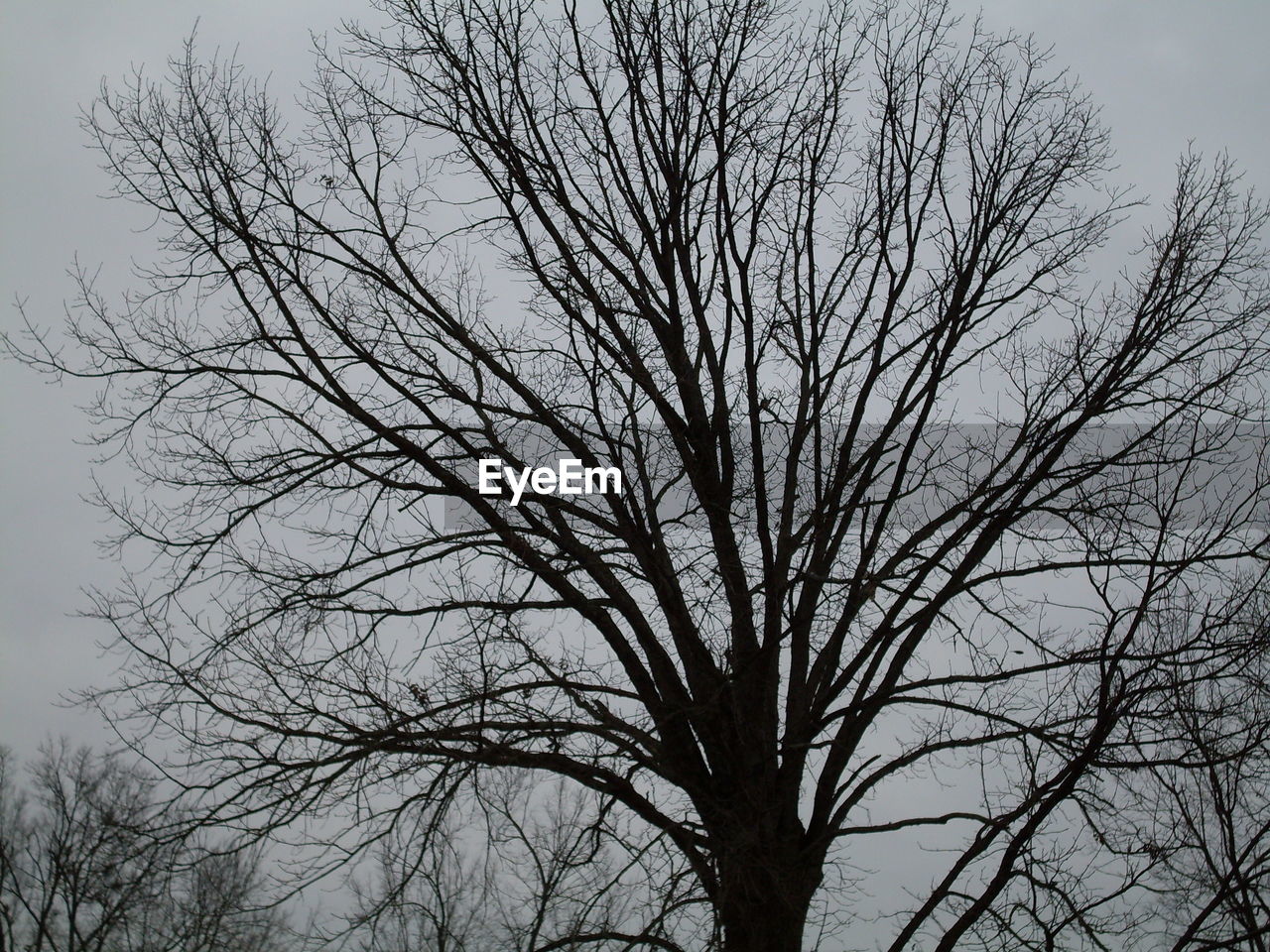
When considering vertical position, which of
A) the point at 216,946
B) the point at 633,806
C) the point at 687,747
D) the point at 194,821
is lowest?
the point at 216,946

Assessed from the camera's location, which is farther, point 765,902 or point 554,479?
point 554,479

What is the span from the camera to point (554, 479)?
9.33 m

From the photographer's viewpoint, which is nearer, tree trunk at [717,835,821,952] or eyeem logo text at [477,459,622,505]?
tree trunk at [717,835,821,952]

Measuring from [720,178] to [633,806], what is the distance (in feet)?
16.3

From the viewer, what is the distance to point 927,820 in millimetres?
8273

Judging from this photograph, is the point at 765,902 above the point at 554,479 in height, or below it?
below

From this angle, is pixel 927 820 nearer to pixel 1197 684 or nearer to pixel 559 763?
pixel 1197 684

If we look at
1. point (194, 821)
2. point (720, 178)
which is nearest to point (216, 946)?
point (194, 821)

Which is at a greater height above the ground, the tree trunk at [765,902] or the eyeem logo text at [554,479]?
the eyeem logo text at [554,479]

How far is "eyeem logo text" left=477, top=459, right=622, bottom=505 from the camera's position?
8.64 m

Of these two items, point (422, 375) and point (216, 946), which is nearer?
point (216, 946)

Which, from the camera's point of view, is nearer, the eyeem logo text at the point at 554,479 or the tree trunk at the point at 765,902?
the tree trunk at the point at 765,902

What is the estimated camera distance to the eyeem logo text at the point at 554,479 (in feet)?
28.3

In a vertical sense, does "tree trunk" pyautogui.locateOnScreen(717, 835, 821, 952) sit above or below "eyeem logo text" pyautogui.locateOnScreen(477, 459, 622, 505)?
below
